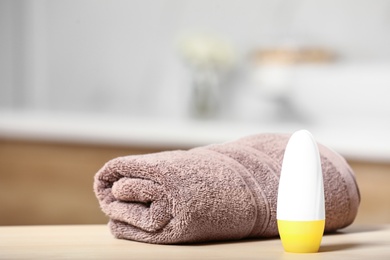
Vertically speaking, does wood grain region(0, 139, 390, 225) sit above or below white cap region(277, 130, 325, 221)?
below

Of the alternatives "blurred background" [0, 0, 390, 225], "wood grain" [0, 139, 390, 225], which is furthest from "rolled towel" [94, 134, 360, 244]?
"wood grain" [0, 139, 390, 225]

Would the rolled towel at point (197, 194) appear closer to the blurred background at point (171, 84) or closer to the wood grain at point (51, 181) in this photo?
the blurred background at point (171, 84)

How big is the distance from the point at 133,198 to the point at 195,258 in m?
0.14

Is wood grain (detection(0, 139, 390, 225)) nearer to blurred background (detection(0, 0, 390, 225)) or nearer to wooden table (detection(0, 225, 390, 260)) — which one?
blurred background (detection(0, 0, 390, 225))

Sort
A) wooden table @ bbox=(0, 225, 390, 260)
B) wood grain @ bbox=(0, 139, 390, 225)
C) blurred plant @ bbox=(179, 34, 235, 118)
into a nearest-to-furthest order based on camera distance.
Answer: wooden table @ bbox=(0, 225, 390, 260) → wood grain @ bbox=(0, 139, 390, 225) → blurred plant @ bbox=(179, 34, 235, 118)

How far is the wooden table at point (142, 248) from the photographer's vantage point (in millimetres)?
771

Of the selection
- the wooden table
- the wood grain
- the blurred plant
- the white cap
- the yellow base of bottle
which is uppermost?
the white cap

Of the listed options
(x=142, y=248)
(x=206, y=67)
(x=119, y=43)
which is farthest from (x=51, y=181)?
(x=142, y=248)

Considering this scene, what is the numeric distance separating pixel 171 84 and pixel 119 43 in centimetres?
27

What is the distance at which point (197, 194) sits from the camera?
83cm

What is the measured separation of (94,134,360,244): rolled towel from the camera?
0.83 m

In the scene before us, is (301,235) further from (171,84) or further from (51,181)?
(171,84)

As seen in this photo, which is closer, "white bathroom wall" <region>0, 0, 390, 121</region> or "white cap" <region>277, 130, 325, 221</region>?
"white cap" <region>277, 130, 325, 221</region>

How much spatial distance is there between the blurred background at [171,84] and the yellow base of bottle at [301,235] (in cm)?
108
